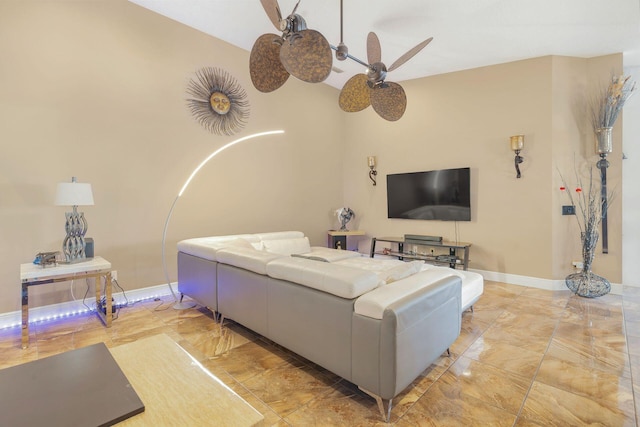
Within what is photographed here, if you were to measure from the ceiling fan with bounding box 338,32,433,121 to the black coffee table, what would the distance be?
232cm

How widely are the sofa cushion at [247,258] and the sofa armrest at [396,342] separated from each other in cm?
87

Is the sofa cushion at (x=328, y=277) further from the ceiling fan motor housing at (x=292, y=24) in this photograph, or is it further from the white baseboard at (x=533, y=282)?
the white baseboard at (x=533, y=282)

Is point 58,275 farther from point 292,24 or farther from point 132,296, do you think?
point 292,24

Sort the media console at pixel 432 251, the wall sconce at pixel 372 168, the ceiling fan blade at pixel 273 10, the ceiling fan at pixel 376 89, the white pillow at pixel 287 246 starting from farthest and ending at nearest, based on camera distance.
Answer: the wall sconce at pixel 372 168, the media console at pixel 432 251, the white pillow at pixel 287 246, the ceiling fan at pixel 376 89, the ceiling fan blade at pixel 273 10

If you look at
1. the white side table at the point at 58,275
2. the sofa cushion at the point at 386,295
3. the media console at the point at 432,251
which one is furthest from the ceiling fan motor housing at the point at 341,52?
the media console at the point at 432,251

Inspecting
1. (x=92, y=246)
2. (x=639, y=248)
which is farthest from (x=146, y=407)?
(x=639, y=248)

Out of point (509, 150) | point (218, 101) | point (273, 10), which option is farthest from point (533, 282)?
point (218, 101)

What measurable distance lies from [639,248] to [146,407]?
543 cm

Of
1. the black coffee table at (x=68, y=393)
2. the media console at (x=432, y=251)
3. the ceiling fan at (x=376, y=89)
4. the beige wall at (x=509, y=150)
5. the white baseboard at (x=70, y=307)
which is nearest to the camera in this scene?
the black coffee table at (x=68, y=393)

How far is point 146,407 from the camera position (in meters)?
0.79

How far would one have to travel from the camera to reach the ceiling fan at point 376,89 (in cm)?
228

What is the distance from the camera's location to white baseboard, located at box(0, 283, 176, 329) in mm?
2691

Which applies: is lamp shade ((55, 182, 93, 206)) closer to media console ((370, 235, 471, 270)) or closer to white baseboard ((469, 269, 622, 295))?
media console ((370, 235, 471, 270))

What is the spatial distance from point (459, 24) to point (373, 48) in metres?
1.60
